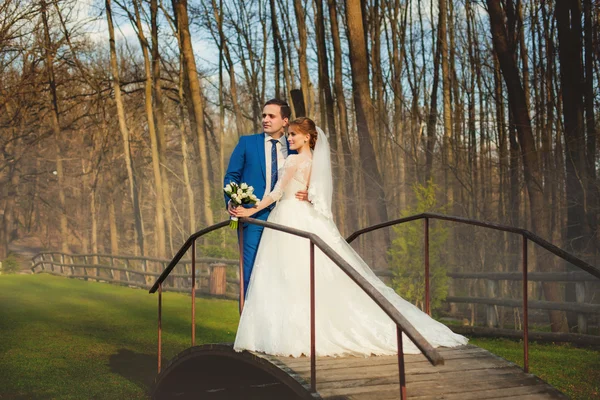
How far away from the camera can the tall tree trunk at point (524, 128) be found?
12.4 m

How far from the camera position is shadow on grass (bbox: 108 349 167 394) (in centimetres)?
956

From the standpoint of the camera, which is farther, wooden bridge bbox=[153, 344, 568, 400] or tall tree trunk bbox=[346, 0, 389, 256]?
tall tree trunk bbox=[346, 0, 389, 256]

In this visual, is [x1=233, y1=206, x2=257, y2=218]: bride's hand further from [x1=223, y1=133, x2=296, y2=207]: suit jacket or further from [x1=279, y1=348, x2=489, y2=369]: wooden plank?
[x1=279, y1=348, x2=489, y2=369]: wooden plank

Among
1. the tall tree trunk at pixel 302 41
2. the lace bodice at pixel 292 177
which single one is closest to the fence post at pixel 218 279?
the tall tree trunk at pixel 302 41

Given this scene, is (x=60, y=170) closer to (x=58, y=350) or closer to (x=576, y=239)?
(x=58, y=350)

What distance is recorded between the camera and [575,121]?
39.9 ft

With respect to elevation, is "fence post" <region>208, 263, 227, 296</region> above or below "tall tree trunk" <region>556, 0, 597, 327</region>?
below

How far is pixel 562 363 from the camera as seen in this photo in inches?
381

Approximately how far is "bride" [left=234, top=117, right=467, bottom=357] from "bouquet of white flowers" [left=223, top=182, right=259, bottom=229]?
0.07 meters

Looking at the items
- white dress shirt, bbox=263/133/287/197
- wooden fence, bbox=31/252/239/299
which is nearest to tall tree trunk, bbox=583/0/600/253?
white dress shirt, bbox=263/133/287/197

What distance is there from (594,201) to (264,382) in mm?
8058

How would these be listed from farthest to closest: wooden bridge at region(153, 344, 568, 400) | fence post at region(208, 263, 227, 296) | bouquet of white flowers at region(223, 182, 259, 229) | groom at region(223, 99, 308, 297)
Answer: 1. fence post at region(208, 263, 227, 296)
2. groom at region(223, 99, 308, 297)
3. bouquet of white flowers at region(223, 182, 259, 229)
4. wooden bridge at region(153, 344, 568, 400)

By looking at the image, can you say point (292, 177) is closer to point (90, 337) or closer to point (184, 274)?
point (90, 337)

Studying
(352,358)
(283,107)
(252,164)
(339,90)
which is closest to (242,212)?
(252,164)
